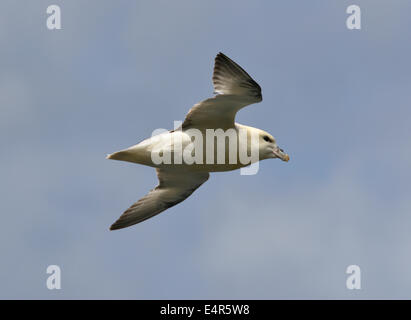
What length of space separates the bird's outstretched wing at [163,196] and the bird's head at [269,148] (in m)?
1.31

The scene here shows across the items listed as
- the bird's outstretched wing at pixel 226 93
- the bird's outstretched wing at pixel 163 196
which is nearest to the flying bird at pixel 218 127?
the bird's outstretched wing at pixel 226 93

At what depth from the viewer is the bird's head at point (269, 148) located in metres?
14.4

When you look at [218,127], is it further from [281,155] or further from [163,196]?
[163,196]

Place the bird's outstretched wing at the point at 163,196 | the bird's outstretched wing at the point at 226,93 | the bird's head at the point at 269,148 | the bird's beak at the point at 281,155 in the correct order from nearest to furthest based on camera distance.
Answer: the bird's outstretched wing at the point at 226,93 < the bird's head at the point at 269,148 < the bird's beak at the point at 281,155 < the bird's outstretched wing at the point at 163,196

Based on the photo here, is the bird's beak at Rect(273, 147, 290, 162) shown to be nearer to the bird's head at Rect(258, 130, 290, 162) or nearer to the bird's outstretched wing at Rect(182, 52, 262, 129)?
the bird's head at Rect(258, 130, 290, 162)

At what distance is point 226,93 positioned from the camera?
44.6 feet

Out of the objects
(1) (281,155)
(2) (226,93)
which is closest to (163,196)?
(1) (281,155)

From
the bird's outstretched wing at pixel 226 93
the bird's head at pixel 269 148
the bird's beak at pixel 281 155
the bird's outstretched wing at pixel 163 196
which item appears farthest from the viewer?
the bird's outstretched wing at pixel 163 196

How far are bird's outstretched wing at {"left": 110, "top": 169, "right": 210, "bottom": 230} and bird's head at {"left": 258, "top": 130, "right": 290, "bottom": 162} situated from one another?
131cm

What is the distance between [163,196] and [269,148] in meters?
2.19

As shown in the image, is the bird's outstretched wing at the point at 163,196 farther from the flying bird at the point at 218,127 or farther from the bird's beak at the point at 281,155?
the bird's beak at the point at 281,155

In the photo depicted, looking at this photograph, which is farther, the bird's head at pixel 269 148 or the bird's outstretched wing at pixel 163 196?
the bird's outstretched wing at pixel 163 196

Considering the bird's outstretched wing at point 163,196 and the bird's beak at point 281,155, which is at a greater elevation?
the bird's beak at point 281,155

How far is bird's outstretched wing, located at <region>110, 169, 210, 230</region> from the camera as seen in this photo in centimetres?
1536
